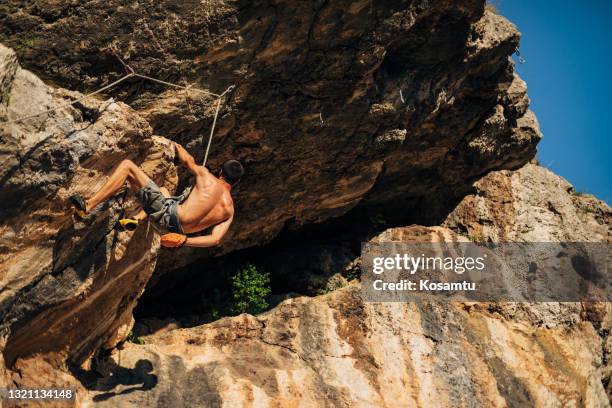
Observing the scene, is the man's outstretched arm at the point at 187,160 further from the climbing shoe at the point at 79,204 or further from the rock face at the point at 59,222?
the climbing shoe at the point at 79,204

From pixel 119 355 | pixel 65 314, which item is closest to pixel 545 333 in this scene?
pixel 119 355

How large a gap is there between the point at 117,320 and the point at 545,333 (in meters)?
10.0

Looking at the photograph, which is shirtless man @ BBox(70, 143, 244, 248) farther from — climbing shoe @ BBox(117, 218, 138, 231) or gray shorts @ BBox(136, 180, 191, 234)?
climbing shoe @ BBox(117, 218, 138, 231)

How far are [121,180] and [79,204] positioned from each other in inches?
34.2

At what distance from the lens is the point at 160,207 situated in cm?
1127

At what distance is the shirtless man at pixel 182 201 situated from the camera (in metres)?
10.7

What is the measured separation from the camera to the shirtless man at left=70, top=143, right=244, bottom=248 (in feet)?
35.2

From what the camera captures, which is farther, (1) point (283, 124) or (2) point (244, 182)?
(2) point (244, 182)

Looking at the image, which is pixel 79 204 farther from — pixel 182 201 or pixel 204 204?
pixel 204 204

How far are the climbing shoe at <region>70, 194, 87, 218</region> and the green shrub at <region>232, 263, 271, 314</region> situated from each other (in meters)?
7.16

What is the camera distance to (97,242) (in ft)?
37.2

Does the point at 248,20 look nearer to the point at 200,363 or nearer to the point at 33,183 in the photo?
the point at 33,183

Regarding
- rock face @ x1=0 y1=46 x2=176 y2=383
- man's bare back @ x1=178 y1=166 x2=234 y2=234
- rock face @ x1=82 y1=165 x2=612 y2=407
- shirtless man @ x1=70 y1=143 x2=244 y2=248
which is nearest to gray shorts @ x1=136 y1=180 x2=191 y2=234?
shirtless man @ x1=70 y1=143 x2=244 y2=248

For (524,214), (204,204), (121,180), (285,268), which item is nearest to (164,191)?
(204,204)
